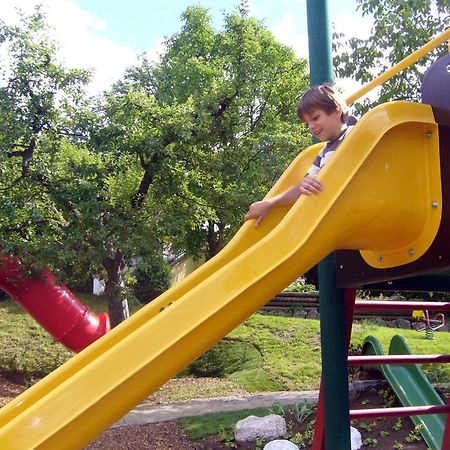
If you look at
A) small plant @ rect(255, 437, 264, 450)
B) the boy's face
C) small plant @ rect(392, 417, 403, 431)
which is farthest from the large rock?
the boy's face

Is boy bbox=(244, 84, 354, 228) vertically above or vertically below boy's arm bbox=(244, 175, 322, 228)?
above

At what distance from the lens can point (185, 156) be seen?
697cm

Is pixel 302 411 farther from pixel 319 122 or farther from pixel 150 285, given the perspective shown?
pixel 150 285

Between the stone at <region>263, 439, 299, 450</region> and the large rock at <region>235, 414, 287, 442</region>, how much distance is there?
1.06 ft

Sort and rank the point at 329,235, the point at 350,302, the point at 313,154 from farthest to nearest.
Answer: the point at 350,302 < the point at 313,154 < the point at 329,235

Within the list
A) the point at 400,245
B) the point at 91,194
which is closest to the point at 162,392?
the point at 91,194

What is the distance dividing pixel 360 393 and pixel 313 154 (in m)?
2.89

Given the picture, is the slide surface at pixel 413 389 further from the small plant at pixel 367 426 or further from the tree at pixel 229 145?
the tree at pixel 229 145

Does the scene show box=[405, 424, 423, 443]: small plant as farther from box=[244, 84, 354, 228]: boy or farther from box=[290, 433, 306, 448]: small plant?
box=[244, 84, 354, 228]: boy

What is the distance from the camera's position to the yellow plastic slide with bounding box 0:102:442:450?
49.9 inches

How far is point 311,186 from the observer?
167 cm

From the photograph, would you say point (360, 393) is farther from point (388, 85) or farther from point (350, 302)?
point (388, 85)

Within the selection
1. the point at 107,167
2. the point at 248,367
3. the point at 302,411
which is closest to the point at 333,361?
the point at 302,411

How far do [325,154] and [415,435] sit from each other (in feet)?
8.33
